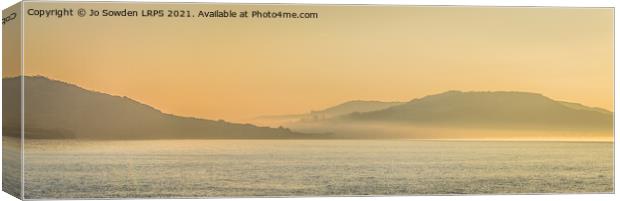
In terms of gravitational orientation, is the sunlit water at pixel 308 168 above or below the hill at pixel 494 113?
below

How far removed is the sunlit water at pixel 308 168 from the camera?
16.1 metres

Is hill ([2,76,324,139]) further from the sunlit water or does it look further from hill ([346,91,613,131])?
hill ([346,91,613,131])

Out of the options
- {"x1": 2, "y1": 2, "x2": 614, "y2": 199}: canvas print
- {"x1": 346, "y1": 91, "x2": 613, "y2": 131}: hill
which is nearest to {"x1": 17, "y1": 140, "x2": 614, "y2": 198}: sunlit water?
{"x1": 2, "y1": 2, "x2": 614, "y2": 199}: canvas print

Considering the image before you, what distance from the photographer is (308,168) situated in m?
16.5

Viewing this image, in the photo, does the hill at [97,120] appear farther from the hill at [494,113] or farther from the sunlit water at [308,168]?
the hill at [494,113]

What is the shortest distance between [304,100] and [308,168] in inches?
31.4

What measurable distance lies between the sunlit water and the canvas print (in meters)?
0.02

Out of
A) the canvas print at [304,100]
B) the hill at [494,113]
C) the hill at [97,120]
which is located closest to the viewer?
the hill at [97,120]

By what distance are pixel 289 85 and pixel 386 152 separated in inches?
55.1

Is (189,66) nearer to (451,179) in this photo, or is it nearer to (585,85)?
(451,179)

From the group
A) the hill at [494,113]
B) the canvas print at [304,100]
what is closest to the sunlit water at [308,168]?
the canvas print at [304,100]

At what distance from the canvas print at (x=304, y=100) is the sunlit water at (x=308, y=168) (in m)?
0.02

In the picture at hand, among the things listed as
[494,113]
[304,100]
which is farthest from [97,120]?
[494,113]

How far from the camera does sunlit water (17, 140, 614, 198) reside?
16.1 metres
